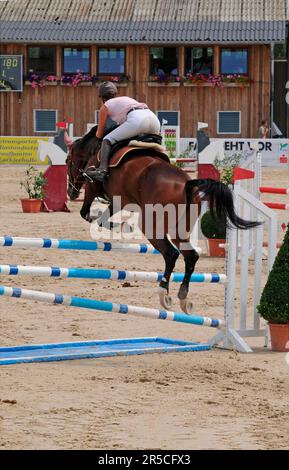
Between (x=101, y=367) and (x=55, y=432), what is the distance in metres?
2.13

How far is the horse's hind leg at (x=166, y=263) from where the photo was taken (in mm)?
8414

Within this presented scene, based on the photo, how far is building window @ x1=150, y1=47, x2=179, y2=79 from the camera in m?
43.5

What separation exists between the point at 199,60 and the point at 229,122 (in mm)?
2629

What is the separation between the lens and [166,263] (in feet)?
27.8

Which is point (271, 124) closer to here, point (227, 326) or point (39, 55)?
point (39, 55)

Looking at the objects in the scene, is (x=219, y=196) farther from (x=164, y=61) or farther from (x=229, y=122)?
(x=164, y=61)

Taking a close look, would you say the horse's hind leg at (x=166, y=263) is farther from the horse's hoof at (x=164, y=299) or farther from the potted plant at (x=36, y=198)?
the potted plant at (x=36, y=198)

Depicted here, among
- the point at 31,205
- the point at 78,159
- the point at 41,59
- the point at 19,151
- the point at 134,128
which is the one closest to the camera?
the point at 134,128

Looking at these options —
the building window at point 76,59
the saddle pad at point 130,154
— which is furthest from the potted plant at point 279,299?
the building window at point 76,59

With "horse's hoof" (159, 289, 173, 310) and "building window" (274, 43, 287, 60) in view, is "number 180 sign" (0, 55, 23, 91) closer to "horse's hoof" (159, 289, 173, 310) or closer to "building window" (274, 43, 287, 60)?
"building window" (274, 43, 287, 60)

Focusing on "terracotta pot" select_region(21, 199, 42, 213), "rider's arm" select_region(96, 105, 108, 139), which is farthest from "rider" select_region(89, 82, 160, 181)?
"terracotta pot" select_region(21, 199, 42, 213)

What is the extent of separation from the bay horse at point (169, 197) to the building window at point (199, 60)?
115ft

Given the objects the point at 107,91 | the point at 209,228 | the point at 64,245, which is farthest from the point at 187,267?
the point at 209,228
